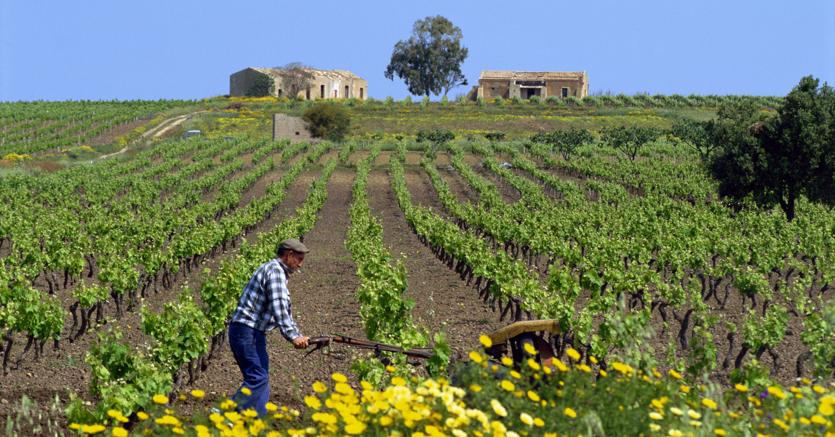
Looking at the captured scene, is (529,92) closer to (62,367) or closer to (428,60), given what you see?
(428,60)

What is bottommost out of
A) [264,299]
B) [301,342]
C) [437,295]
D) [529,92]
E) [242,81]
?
[437,295]

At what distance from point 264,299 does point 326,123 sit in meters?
68.9

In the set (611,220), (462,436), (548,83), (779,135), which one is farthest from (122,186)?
(548,83)

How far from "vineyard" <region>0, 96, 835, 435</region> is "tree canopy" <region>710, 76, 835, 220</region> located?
1.52m

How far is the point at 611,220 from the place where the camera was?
99.7ft

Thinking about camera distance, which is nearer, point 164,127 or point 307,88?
point 164,127

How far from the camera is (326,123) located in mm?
77250

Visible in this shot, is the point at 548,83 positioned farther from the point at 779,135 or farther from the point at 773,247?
the point at 773,247

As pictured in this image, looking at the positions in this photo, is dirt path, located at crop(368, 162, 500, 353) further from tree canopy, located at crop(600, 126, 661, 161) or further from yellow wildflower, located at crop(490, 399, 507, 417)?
tree canopy, located at crop(600, 126, 661, 161)

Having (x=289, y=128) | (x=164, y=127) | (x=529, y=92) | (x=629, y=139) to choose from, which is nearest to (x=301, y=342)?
(x=629, y=139)

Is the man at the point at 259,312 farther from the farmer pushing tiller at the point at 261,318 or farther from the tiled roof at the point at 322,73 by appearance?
the tiled roof at the point at 322,73

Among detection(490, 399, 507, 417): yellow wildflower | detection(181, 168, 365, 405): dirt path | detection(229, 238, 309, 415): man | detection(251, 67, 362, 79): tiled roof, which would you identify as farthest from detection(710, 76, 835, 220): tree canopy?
detection(251, 67, 362, 79): tiled roof

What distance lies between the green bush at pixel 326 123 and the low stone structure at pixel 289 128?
0.70 metres

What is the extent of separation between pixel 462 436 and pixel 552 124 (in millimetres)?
79038
